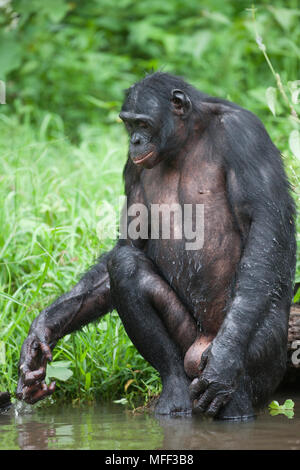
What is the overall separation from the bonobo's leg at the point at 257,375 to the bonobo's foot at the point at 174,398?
0.09m

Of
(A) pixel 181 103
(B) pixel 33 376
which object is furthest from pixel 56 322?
(A) pixel 181 103

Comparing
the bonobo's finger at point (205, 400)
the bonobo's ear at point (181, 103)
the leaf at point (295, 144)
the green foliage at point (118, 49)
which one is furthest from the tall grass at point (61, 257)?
the green foliage at point (118, 49)

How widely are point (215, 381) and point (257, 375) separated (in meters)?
0.42

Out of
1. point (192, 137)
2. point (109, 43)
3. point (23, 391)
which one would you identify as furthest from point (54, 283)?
point (109, 43)

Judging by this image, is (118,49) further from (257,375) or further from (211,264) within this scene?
(257,375)

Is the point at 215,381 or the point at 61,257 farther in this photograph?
the point at 61,257

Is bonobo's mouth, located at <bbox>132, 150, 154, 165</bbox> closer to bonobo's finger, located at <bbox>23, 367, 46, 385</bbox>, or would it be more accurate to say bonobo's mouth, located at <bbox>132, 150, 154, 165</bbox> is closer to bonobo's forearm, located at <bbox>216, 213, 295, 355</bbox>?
bonobo's forearm, located at <bbox>216, 213, 295, 355</bbox>

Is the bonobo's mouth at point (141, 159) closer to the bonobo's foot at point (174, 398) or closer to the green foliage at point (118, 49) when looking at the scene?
the bonobo's foot at point (174, 398)

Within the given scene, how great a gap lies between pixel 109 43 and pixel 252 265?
7.48 meters

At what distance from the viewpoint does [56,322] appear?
183 inches

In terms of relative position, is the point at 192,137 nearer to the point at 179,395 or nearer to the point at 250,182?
the point at 250,182

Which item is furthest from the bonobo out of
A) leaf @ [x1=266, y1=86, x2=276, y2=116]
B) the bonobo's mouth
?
leaf @ [x1=266, y1=86, x2=276, y2=116]

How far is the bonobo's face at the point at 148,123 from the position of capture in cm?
429

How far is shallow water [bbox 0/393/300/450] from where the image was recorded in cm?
334
